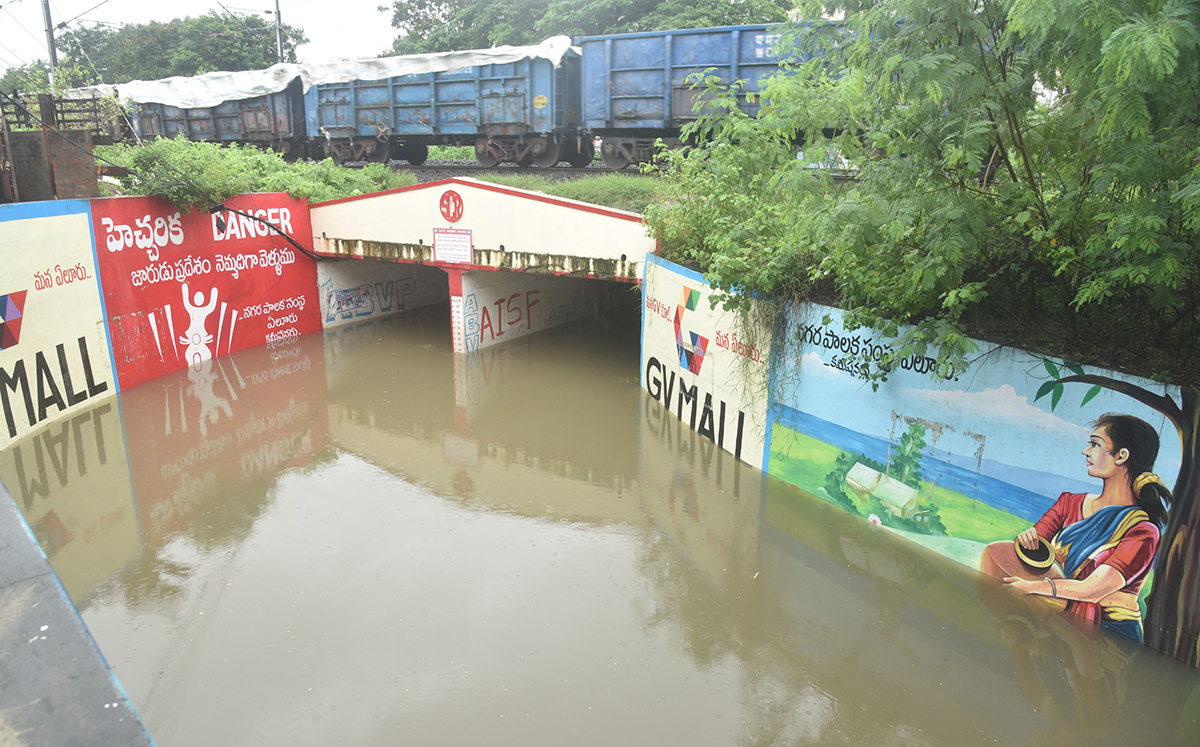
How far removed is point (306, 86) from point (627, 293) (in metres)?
11.4

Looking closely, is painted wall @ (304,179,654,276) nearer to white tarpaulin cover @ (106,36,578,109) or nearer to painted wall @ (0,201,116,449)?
white tarpaulin cover @ (106,36,578,109)

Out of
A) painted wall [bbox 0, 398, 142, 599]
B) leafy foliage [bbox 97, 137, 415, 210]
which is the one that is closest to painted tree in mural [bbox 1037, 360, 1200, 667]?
painted wall [bbox 0, 398, 142, 599]

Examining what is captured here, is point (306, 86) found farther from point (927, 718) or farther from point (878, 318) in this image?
point (927, 718)

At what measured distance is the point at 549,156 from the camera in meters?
19.3

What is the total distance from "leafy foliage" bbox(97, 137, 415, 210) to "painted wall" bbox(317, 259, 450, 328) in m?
1.90

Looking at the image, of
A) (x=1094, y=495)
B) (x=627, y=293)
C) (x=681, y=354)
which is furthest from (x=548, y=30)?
(x=1094, y=495)

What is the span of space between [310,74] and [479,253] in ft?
34.5

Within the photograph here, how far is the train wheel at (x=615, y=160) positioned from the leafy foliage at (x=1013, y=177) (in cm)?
1031

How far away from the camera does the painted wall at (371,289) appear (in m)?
18.0

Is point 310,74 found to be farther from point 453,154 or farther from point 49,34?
point 453,154

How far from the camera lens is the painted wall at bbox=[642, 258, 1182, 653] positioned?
6.41m

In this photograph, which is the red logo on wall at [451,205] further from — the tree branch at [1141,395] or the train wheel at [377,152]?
the tree branch at [1141,395]

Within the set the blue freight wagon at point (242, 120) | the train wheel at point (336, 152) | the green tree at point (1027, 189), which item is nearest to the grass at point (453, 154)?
the train wheel at point (336, 152)

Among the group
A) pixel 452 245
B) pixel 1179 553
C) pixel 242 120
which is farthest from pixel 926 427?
pixel 242 120
